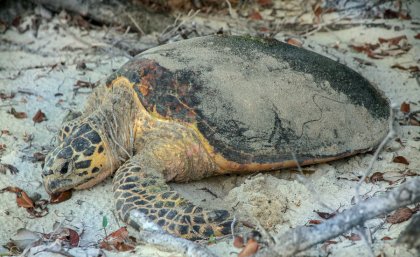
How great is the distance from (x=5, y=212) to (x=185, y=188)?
1.05 m

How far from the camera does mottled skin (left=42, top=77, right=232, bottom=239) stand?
325cm

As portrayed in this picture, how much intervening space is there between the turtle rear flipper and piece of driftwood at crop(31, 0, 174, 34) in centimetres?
219

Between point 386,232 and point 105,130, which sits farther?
point 105,130

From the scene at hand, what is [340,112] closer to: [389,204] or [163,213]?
[163,213]

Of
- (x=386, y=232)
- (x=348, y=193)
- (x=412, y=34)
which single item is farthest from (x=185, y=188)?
(x=412, y=34)

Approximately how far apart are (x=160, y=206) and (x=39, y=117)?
1.61 m

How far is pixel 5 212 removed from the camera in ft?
11.4

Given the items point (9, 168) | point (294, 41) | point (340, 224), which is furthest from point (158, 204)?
point (294, 41)

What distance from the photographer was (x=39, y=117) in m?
4.38

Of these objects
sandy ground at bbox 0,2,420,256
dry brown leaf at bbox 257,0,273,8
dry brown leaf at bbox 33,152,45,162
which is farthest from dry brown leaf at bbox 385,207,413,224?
dry brown leaf at bbox 257,0,273,8

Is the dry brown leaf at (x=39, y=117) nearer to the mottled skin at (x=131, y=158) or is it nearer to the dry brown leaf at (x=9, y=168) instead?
the mottled skin at (x=131, y=158)

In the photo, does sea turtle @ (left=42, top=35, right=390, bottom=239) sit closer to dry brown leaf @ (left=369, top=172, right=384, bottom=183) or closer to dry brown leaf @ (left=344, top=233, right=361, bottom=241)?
dry brown leaf @ (left=369, top=172, right=384, bottom=183)

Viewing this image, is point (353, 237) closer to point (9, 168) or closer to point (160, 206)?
point (160, 206)

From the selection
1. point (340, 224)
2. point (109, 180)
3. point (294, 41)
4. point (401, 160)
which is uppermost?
point (340, 224)
